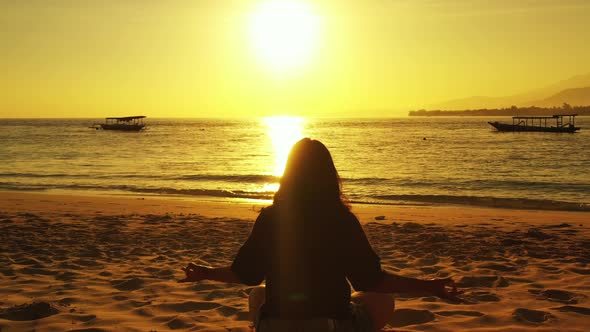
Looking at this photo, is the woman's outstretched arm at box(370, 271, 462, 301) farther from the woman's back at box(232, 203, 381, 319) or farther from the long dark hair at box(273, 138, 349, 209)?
the long dark hair at box(273, 138, 349, 209)

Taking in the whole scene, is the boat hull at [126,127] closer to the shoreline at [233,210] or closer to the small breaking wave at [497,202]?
the shoreline at [233,210]

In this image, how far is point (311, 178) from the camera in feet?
10.2

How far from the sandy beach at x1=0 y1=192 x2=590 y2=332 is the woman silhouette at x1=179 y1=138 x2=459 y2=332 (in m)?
2.28

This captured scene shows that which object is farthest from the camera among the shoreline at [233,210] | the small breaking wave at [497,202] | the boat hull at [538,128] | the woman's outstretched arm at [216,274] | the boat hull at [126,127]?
the boat hull at [126,127]

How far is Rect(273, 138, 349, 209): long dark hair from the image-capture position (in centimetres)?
311

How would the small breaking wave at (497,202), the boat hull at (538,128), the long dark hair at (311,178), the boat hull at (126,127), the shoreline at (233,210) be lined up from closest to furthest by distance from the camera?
the long dark hair at (311,178) < the shoreline at (233,210) < the small breaking wave at (497,202) < the boat hull at (538,128) < the boat hull at (126,127)

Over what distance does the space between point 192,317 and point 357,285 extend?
286cm

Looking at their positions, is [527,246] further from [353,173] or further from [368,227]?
[353,173]

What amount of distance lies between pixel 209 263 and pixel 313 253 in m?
5.36

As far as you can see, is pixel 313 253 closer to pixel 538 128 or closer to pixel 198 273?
→ pixel 198 273

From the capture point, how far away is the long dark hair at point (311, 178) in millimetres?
3111

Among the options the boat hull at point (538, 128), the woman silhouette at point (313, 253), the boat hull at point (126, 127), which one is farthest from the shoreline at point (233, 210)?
the boat hull at point (126, 127)

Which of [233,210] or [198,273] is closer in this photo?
[198,273]

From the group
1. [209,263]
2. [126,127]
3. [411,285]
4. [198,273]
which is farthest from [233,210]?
[126,127]
